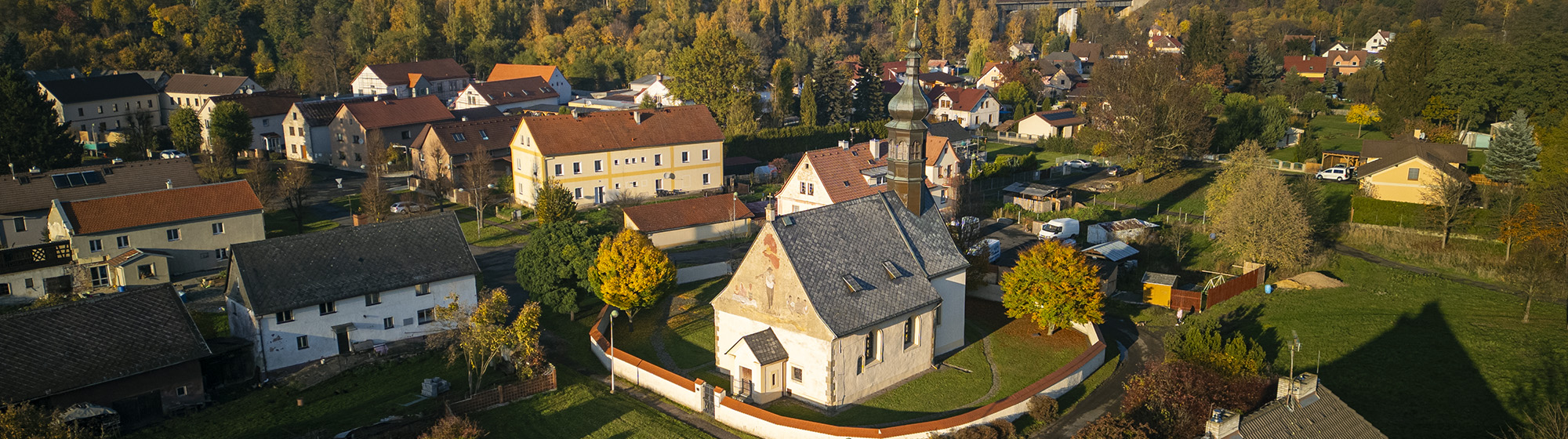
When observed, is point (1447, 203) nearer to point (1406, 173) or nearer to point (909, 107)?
point (1406, 173)

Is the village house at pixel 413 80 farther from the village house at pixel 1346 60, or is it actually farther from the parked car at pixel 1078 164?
the village house at pixel 1346 60

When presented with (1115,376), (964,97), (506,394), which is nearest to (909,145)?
(1115,376)

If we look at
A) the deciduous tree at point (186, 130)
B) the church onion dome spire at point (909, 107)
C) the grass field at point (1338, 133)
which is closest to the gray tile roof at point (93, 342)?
the church onion dome spire at point (909, 107)

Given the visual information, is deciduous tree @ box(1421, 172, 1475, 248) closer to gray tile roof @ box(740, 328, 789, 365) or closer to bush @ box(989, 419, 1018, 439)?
bush @ box(989, 419, 1018, 439)

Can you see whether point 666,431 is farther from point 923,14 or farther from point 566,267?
point 923,14

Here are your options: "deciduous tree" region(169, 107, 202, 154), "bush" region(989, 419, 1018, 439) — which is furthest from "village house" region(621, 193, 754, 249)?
"deciduous tree" region(169, 107, 202, 154)
